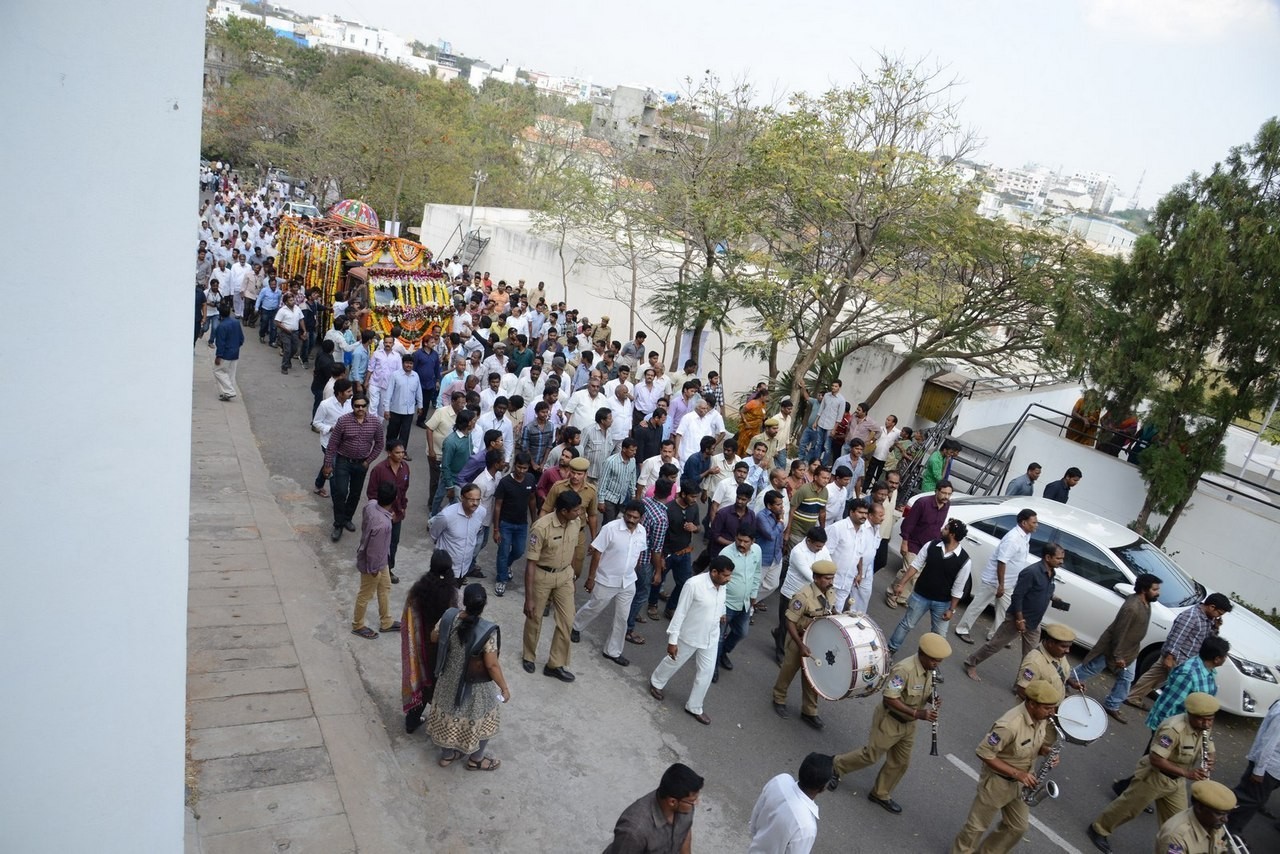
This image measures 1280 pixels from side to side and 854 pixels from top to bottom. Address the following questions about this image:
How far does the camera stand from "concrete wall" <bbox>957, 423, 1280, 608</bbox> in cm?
1188

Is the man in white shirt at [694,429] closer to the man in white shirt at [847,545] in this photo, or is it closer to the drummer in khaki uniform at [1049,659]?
the man in white shirt at [847,545]

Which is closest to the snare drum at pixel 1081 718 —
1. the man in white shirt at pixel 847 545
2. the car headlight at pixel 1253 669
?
the man in white shirt at pixel 847 545

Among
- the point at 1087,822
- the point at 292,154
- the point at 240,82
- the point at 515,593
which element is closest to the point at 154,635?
the point at 515,593

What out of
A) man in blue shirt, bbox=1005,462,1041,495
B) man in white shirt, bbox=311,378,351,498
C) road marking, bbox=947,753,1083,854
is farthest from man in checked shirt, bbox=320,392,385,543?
man in blue shirt, bbox=1005,462,1041,495

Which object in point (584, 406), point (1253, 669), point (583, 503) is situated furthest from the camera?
point (584, 406)

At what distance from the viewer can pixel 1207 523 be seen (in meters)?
12.4

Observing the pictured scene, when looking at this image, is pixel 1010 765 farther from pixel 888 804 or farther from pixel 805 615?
pixel 805 615

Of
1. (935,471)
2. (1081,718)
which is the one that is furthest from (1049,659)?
(935,471)

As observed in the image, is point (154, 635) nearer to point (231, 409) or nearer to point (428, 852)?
point (428, 852)

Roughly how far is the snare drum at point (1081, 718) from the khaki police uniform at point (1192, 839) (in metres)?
1.40

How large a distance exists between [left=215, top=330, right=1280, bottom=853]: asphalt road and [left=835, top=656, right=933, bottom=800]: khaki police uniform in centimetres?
32

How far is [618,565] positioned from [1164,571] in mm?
6232

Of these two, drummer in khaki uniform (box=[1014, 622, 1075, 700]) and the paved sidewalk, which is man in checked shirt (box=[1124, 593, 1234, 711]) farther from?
the paved sidewalk

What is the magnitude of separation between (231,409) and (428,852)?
8858mm
